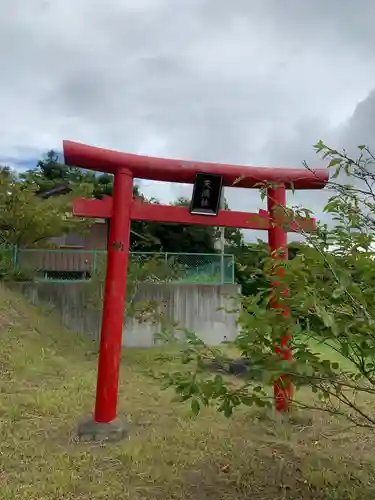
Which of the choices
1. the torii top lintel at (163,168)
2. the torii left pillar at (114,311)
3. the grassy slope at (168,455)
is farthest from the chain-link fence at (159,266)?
the torii left pillar at (114,311)

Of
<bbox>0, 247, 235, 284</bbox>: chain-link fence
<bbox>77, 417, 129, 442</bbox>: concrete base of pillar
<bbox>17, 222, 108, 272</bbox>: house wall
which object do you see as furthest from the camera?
<bbox>17, 222, 108, 272</bbox>: house wall

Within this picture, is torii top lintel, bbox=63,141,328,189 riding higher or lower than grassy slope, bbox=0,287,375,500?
higher

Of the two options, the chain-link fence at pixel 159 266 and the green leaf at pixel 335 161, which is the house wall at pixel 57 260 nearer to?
the chain-link fence at pixel 159 266

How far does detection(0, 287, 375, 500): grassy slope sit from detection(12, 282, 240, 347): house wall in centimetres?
401

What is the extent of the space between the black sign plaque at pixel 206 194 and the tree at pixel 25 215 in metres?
7.53

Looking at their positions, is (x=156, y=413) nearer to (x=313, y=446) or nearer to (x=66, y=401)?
(x=66, y=401)

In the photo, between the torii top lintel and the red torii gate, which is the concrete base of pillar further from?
the torii top lintel

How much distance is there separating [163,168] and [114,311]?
151 centimetres

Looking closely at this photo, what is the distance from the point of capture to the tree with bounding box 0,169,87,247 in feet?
36.5

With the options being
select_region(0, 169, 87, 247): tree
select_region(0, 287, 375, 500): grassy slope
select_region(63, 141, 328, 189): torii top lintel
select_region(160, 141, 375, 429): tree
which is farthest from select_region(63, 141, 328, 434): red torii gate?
select_region(0, 169, 87, 247): tree

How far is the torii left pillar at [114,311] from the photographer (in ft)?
13.5

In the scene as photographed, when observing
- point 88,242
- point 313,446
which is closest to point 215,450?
point 313,446

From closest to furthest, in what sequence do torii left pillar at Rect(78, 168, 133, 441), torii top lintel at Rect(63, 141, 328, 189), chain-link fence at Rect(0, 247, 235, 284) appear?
torii left pillar at Rect(78, 168, 133, 441)
torii top lintel at Rect(63, 141, 328, 189)
chain-link fence at Rect(0, 247, 235, 284)

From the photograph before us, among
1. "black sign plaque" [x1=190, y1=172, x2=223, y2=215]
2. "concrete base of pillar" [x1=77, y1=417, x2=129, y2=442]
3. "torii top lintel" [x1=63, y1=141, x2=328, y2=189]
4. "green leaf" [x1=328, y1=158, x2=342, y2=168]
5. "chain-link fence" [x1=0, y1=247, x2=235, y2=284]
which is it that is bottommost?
"concrete base of pillar" [x1=77, y1=417, x2=129, y2=442]
